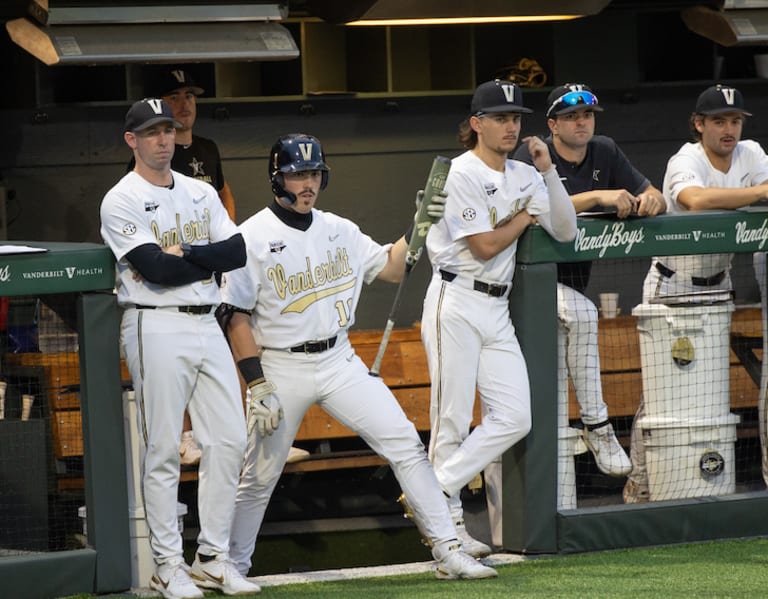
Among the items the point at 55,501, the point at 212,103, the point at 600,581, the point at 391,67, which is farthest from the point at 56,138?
the point at 600,581

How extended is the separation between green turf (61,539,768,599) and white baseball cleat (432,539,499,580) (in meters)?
0.04

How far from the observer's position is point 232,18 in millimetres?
7332

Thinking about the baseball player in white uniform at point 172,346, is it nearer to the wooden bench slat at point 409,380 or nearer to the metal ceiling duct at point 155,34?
the wooden bench slat at point 409,380

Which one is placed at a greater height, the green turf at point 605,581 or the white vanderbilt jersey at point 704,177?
the white vanderbilt jersey at point 704,177

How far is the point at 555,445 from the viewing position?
5836 mm

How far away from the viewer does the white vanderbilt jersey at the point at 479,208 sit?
18.5 feet

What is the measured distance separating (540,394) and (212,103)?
3215mm

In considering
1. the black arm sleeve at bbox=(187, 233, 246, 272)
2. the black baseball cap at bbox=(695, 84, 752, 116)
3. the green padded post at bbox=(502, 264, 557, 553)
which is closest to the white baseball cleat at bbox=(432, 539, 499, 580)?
the green padded post at bbox=(502, 264, 557, 553)

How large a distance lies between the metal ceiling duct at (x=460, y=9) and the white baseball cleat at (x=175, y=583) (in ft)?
11.5

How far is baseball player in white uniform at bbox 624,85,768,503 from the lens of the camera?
6.29 meters

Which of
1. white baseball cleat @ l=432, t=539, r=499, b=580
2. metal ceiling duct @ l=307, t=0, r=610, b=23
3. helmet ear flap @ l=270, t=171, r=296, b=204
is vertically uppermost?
metal ceiling duct @ l=307, t=0, r=610, b=23

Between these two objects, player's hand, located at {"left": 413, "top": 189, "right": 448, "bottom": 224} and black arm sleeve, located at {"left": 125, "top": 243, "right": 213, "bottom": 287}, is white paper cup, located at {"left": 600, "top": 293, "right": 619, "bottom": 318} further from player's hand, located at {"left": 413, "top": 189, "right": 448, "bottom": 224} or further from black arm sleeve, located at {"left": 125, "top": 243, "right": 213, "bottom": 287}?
black arm sleeve, located at {"left": 125, "top": 243, "right": 213, "bottom": 287}

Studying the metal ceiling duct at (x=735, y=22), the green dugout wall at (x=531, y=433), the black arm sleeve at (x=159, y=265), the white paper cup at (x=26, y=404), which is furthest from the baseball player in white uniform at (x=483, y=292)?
the metal ceiling duct at (x=735, y=22)

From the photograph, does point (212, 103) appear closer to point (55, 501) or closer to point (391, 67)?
point (391, 67)
